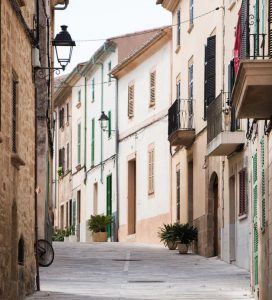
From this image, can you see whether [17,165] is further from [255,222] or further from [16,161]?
[255,222]

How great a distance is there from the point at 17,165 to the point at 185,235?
50.9 ft

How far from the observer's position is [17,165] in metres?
17.0

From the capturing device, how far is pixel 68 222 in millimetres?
56312

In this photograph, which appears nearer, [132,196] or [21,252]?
[21,252]

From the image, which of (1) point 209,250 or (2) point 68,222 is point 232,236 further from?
(2) point 68,222

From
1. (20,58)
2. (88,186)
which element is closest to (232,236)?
(20,58)

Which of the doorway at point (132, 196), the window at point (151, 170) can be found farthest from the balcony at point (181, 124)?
the doorway at point (132, 196)

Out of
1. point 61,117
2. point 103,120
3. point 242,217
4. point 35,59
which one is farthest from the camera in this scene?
point 61,117

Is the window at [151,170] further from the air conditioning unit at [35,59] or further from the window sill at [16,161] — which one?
the window sill at [16,161]

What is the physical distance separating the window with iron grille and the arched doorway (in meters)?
3.88

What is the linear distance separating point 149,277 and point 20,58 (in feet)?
23.5

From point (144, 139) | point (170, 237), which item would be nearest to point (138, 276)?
point (170, 237)

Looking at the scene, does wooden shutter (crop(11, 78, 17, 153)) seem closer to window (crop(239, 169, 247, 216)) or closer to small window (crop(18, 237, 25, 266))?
small window (crop(18, 237, 25, 266))

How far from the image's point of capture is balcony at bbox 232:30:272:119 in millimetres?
14031
